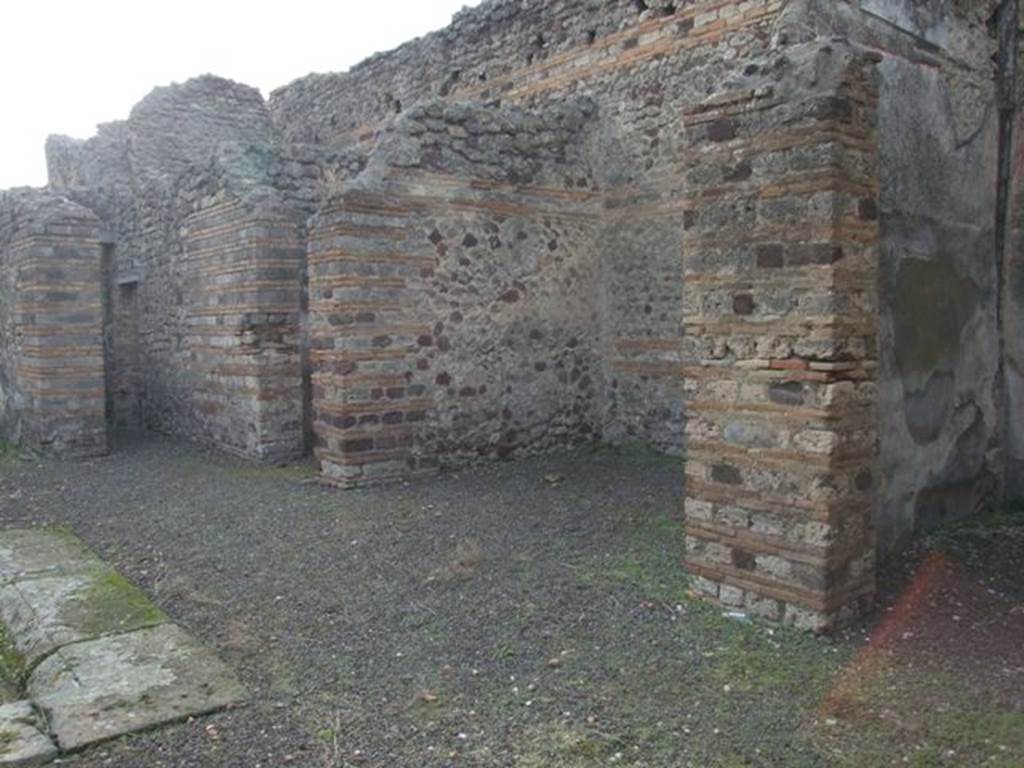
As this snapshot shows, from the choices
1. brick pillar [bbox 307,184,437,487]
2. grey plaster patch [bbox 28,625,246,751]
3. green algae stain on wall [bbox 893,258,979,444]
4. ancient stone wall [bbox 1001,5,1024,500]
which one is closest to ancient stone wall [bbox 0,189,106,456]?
brick pillar [bbox 307,184,437,487]

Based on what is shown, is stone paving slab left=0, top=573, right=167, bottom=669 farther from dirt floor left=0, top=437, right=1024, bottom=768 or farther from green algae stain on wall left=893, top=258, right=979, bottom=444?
green algae stain on wall left=893, top=258, right=979, bottom=444

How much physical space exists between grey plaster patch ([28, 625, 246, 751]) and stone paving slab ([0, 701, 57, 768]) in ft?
0.16

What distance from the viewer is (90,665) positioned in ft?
13.0

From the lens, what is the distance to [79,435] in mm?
9883

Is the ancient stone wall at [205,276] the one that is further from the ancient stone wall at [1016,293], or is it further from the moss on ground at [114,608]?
the ancient stone wall at [1016,293]

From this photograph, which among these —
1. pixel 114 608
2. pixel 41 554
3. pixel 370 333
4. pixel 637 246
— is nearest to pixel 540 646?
pixel 114 608

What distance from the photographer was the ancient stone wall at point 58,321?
9.66 metres

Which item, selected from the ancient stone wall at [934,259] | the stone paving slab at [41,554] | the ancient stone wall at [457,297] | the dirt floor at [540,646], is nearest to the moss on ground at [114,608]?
the dirt floor at [540,646]

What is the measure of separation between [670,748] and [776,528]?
1432 mm

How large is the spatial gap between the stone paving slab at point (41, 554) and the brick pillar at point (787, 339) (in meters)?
3.99

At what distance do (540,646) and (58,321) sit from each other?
7887 mm

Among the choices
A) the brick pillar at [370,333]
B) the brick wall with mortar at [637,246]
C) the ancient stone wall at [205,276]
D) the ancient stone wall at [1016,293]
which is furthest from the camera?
the ancient stone wall at [205,276]

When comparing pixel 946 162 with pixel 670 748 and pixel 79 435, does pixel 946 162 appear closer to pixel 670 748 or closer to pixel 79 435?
pixel 670 748

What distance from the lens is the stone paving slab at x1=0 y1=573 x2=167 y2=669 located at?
4.38 metres
